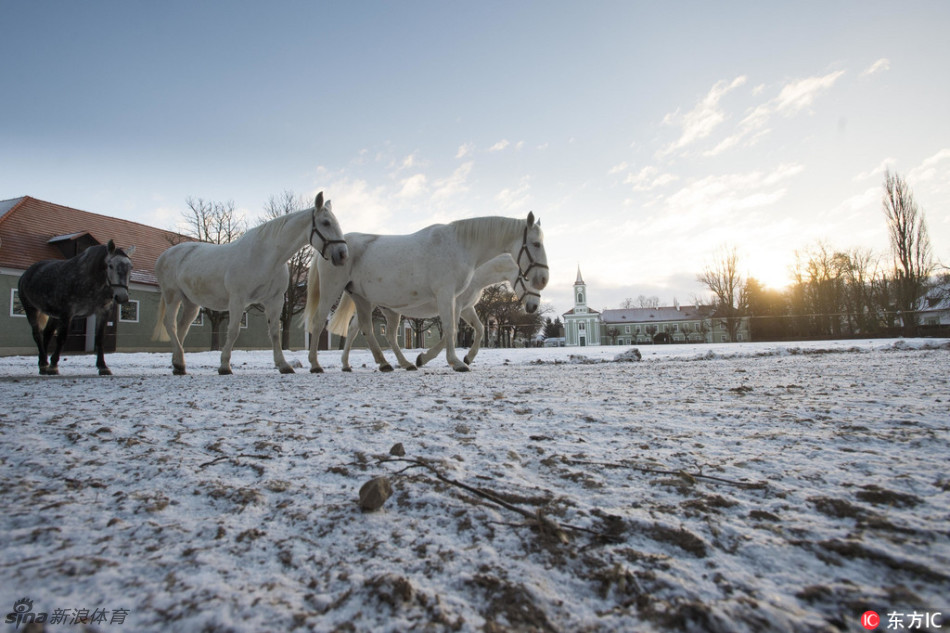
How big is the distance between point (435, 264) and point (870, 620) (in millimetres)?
5456

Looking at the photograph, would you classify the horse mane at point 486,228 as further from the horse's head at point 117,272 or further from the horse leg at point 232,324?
the horse's head at point 117,272

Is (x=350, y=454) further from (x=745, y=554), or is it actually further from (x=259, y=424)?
(x=745, y=554)

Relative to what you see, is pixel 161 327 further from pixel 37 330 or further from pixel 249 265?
pixel 249 265

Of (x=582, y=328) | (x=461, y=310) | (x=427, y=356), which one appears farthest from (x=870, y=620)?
(x=582, y=328)

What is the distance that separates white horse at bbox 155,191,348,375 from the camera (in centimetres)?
588

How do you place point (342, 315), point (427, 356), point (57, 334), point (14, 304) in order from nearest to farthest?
point (57, 334) < point (342, 315) < point (427, 356) < point (14, 304)

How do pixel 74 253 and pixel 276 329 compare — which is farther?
pixel 74 253

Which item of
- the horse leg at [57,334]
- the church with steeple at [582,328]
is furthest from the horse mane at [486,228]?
the church with steeple at [582,328]

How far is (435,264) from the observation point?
5.90m

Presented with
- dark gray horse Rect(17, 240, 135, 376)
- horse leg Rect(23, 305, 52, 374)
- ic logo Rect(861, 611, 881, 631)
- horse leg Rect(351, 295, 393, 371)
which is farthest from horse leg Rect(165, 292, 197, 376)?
ic logo Rect(861, 611, 881, 631)

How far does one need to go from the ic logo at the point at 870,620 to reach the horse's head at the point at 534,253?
220 inches

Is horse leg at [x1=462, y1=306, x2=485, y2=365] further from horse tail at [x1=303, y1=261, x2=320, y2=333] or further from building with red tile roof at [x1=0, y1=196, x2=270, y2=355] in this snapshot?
building with red tile roof at [x1=0, y1=196, x2=270, y2=355]

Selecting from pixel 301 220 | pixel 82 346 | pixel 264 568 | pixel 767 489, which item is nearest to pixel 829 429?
pixel 767 489

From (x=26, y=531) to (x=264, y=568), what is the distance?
1.99ft
